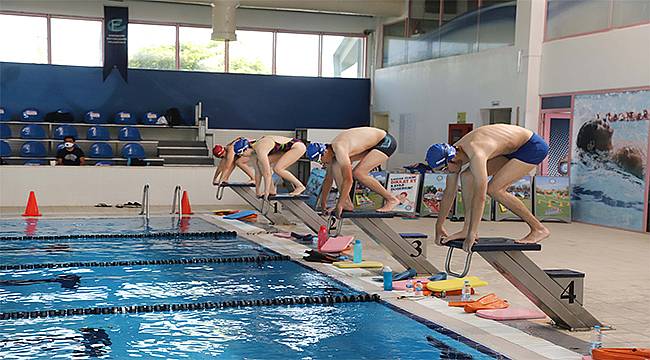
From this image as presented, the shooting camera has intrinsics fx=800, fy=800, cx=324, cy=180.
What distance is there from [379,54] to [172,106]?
5851mm

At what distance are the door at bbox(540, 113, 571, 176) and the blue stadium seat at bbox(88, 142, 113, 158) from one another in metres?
10.1

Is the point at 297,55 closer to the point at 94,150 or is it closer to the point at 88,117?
the point at 88,117

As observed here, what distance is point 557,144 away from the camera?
1591cm

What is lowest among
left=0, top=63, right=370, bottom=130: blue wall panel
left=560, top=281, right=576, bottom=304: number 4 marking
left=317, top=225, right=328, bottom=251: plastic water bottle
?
left=317, top=225, right=328, bottom=251: plastic water bottle

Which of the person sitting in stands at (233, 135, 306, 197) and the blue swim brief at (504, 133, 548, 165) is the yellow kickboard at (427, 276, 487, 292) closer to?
the blue swim brief at (504, 133, 548, 165)

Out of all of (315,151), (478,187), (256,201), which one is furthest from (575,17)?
(478,187)

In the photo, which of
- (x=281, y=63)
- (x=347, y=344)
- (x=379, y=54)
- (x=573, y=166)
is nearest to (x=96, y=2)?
(x=281, y=63)

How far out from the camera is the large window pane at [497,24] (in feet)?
52.6

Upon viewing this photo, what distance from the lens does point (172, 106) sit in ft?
69.4

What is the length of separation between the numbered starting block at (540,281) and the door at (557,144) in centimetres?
1002

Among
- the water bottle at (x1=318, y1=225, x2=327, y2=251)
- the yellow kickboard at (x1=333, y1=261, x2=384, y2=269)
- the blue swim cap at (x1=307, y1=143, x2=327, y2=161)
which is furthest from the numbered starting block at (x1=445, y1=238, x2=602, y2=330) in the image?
the water bottle at (x1=318, y1=225, x2=327, y2=251)

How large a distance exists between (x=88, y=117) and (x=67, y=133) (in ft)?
2.86

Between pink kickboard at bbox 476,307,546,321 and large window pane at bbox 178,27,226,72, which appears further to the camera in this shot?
large window pane at bbox 178,27,226,72

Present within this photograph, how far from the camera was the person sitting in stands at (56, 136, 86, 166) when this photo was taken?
675 inches
